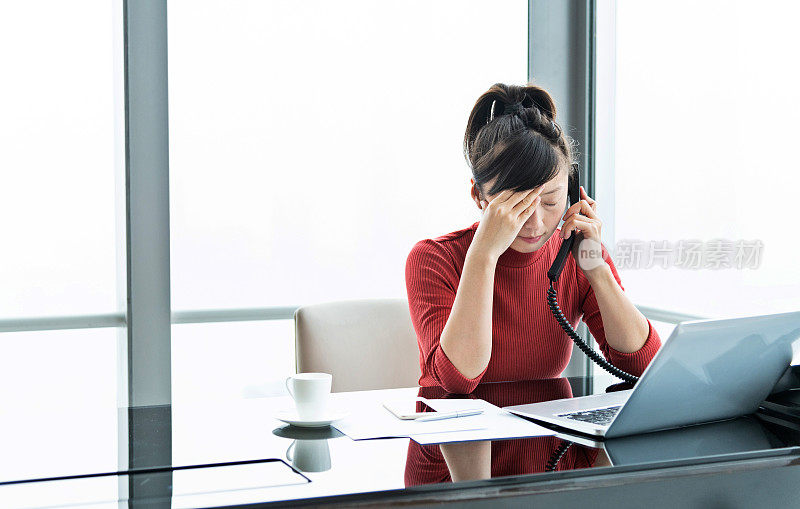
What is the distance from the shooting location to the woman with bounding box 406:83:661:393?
1.58 metres

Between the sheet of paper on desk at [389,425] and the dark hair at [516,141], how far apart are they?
627 mm

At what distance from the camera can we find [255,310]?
2.74 m

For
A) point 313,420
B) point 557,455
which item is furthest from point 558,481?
point 313,420

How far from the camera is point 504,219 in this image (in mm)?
1622

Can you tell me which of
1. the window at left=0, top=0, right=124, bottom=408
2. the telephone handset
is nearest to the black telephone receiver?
the telephone handset

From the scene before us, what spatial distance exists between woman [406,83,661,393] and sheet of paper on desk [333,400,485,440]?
304 mm

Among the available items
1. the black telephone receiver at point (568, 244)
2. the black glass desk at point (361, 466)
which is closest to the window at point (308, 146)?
the black telephone receiver at point (568, 244)

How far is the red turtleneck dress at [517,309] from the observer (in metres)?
1.69

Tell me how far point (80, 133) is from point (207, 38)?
53cm

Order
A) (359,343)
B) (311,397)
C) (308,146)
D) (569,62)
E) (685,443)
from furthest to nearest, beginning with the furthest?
(569,62) < (308,146) < (359,343) < (311,397) < (685,443)

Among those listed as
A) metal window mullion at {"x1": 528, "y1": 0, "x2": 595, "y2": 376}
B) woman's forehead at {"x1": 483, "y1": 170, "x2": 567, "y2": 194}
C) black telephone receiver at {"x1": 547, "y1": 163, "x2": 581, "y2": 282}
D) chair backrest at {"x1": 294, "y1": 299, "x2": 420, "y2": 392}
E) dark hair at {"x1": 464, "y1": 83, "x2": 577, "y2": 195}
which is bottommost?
chair backrest at {"x1": 294, "y1": 299, "x2": 420, "y2": 392}

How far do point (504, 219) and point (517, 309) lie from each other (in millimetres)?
263

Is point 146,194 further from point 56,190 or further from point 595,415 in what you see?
point 595,415

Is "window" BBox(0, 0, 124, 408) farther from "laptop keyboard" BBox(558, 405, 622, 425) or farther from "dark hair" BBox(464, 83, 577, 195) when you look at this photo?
"laptop keyboard" BBox(558, 405, 622, 425)
